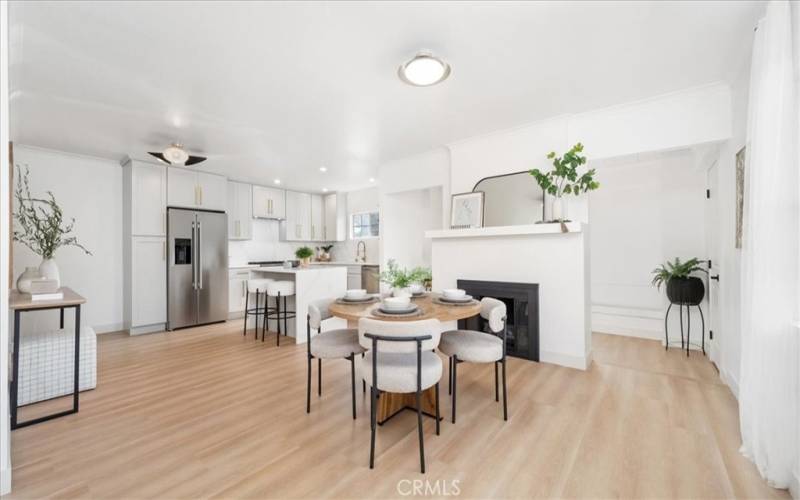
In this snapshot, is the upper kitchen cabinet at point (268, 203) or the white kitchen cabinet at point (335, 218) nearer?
the upper kitchen cabinet at point (268, 203)

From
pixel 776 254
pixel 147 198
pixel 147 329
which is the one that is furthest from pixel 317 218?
pixel 776 254

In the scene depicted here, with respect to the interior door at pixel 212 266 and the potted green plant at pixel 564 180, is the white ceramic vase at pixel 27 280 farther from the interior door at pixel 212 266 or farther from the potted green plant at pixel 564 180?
the potted green plant at pixel 564 180

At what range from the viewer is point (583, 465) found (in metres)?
1.79

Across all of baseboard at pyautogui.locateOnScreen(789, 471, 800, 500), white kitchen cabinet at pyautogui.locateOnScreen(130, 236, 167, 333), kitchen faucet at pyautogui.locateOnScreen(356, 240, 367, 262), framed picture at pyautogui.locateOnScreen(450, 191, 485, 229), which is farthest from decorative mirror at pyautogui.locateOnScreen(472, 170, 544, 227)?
white kitchen cabinet at pyautogui.locateOnScreen(130, 236, 167, 333)

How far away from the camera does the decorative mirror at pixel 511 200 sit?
355 cm

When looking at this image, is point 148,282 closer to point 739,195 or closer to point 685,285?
point 739,195

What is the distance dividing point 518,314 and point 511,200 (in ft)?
4.03

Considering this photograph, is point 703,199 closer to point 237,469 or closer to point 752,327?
point 752,327

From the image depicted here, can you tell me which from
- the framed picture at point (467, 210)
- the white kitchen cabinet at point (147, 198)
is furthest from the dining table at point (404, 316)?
the white kitchen cabinet at point (147, 198)

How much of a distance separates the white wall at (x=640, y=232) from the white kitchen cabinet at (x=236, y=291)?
5.55 m

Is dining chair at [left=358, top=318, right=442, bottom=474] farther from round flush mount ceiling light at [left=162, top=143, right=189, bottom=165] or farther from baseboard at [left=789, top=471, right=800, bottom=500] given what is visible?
round flush mount ceiling light at [left=162, top=143, right=189, bottom=165]

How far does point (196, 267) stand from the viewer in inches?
205

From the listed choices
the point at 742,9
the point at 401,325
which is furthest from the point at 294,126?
the point at 742,9

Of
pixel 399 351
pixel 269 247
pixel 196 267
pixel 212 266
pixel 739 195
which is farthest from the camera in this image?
pixel 269 247
